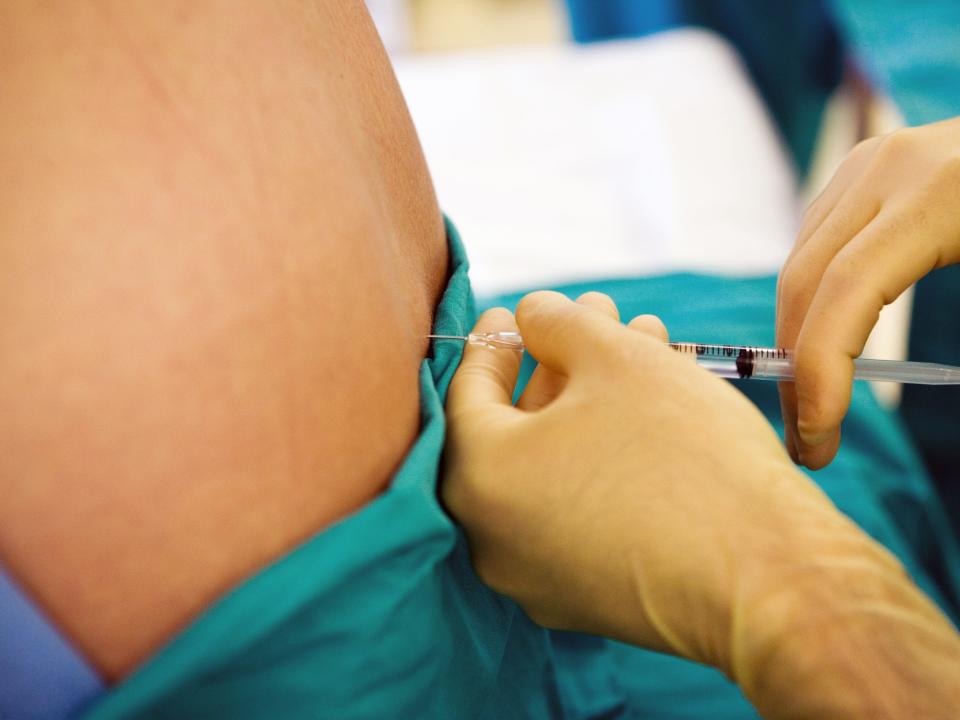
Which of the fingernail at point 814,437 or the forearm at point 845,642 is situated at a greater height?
the forearm at point 845,642

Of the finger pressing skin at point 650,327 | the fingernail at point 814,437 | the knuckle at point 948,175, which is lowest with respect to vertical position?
the fingernail at point 814,437

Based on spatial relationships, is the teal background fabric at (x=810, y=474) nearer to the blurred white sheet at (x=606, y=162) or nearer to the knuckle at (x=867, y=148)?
the blurred white sheet at (x=606, y=162)

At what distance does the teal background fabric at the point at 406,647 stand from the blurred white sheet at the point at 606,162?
0.65 metres

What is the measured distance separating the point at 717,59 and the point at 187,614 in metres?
1.92

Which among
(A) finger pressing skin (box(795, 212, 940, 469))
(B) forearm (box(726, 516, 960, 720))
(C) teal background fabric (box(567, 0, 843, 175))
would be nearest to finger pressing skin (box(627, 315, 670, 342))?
(A) finger pressing skin (box(795, 212, 940, 469))

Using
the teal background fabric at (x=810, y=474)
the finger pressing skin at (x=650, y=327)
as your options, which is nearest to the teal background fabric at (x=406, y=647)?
the teal background fabric at (x=810, y=474)

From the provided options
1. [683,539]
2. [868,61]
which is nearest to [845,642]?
[683,539]

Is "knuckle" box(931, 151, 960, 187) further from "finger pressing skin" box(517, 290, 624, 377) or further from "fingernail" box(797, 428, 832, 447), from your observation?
"finger pressing skin" box(517, 290, 624, 377)

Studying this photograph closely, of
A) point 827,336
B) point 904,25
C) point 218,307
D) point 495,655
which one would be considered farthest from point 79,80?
point 904,25

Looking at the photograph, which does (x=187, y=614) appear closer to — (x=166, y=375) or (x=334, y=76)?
(x=166, y=375)

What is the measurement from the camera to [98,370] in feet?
1.30

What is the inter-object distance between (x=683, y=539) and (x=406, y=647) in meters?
0.20

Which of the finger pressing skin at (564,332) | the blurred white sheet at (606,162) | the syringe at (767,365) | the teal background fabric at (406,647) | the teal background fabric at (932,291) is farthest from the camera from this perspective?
the blurred white sheet at (606,162)

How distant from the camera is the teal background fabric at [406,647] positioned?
0.39m
